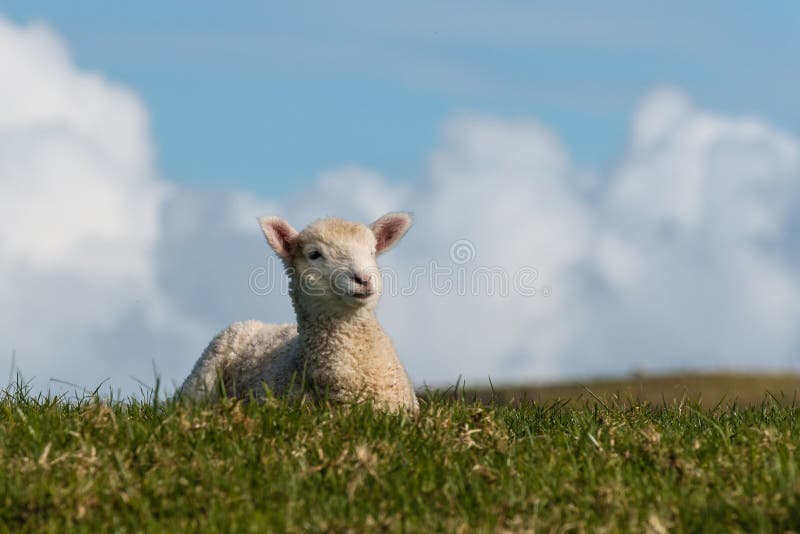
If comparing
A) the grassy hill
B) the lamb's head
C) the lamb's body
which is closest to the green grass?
the lamb's body

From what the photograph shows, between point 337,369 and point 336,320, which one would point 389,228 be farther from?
point 337,369

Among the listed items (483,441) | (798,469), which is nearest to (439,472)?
(483,441)

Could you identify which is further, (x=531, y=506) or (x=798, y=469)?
(x=798, y=469)

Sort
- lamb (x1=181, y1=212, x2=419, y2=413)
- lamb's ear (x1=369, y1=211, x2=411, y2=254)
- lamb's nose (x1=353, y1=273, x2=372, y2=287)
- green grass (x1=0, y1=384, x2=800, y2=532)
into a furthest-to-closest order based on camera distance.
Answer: lamb's ear (x1=369, y1=211, x2=411, y2=254) → lamb (x1=181, y1=212, x2=419, y2=413) → lamb's nose (x1=353, y1=273, x2=372, y2=287) → green grass (x1=0, y1=384, x2=800, y2=532)

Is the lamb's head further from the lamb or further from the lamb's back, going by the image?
the lamb's back

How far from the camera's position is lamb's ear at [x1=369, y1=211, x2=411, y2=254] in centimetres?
919

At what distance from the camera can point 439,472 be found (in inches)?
259

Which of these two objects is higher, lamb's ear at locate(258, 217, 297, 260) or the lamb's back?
lamb's ear at locate(258, 217, 297, 260)

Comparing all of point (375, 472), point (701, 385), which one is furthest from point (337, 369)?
point (701, 385)

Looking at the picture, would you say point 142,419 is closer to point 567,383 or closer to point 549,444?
point 549,444

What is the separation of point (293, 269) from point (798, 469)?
13.4 ft

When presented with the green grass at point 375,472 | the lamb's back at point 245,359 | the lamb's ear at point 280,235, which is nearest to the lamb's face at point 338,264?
the lamb's ear at point 280,235

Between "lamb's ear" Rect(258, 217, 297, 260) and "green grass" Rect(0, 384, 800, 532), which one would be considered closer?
"green grass" Rect(0, 384, 800, 532)

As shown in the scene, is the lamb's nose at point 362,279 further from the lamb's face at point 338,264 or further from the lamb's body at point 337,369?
the lamb's body at point 337,369
